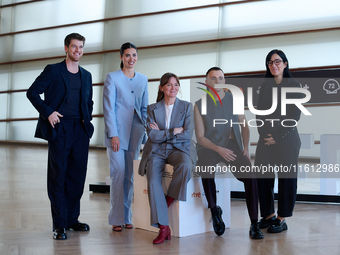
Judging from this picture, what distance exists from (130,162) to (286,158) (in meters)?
1.23

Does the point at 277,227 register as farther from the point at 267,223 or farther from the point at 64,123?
the point at 64,123

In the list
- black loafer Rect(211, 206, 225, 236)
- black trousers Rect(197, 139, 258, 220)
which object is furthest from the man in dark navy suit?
black loafer Rect(211, 206, 225, 236)

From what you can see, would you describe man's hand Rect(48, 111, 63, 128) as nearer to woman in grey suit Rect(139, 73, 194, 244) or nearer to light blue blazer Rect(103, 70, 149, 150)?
light blue blazer Rect(103, 70, 149, 150)

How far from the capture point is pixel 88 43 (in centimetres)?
1091

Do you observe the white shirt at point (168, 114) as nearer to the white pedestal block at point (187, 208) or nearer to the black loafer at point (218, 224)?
the white pedestal block at point (187, 208)

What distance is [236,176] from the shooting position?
3066 millimetres

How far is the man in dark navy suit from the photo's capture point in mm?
3010

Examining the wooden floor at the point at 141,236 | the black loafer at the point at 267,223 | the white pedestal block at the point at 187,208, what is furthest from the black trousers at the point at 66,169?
the black loafer at the point at 267,223

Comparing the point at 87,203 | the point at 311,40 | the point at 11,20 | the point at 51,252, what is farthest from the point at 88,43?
the point at 51,252

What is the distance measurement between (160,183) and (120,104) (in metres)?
0.73

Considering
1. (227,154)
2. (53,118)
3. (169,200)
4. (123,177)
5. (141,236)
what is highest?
(53,118)

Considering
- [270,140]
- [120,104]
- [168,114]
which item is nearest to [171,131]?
[168,114]

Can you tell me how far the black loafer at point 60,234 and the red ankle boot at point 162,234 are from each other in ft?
2.18

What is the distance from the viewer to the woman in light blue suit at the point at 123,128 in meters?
3.26
